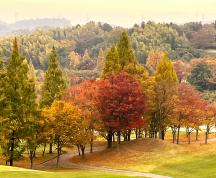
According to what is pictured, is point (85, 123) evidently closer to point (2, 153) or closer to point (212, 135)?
point (2, 153)

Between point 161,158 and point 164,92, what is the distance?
1274 cm

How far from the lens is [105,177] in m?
40.2

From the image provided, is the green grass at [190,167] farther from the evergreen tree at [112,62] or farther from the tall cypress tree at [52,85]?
the tall cypress tree at [52,85]

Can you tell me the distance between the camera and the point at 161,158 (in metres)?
60.3

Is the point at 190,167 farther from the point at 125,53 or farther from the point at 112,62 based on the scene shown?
the point at 125,53

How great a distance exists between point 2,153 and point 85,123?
11902 millimetres

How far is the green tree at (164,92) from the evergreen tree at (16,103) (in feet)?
66.8

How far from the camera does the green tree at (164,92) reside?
229 feet

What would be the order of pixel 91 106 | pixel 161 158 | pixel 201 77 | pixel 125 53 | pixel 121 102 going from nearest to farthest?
pixel 161 158 → pixel 121 102 → pixel 91 106 → pixel 125 53 → pixel 201 77

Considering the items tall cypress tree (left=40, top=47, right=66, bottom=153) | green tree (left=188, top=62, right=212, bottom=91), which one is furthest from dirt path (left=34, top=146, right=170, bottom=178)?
green tree (left=188, top=62, right=212, bottom=91)

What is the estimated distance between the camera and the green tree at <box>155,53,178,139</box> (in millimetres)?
69750

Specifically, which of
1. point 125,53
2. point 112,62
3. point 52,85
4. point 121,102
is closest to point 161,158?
point 121,102

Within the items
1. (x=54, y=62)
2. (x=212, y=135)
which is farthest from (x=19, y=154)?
(x=212, y=135)

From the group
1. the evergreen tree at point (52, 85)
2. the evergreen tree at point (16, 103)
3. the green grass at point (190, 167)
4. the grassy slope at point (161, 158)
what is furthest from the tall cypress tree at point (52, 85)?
the green grass at point (190, 167)
